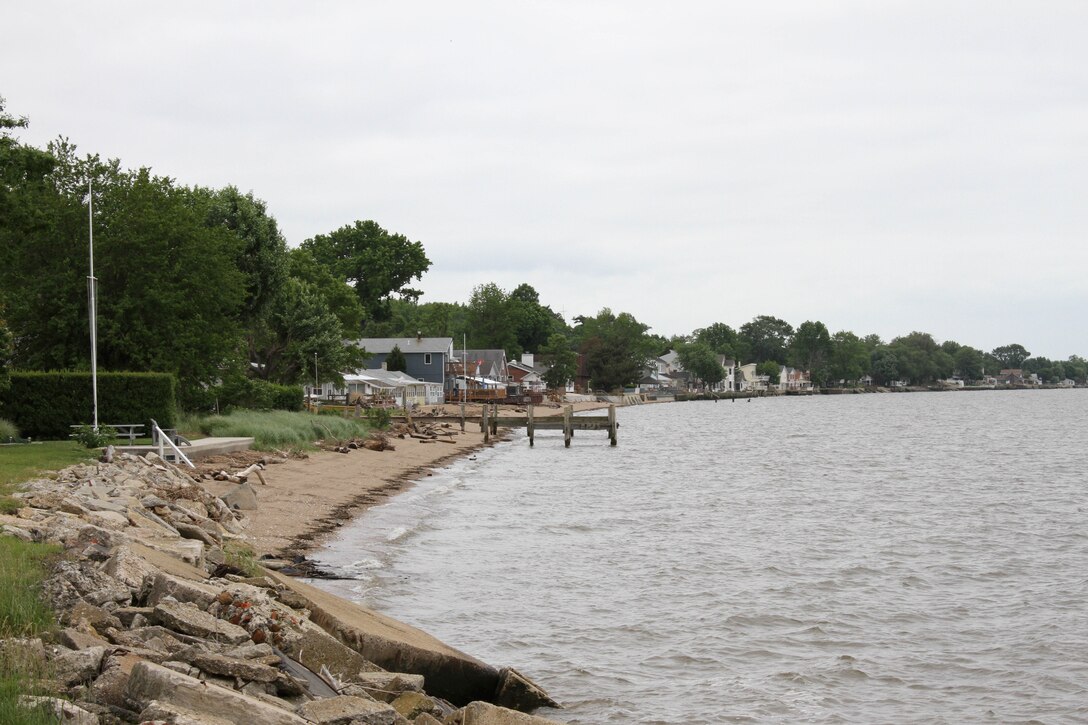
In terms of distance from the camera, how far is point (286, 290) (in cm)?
6216

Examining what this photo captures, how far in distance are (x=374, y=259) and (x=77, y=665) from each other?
364 ft

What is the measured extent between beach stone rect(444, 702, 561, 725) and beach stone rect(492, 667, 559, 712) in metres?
1.59

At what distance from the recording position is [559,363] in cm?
14625

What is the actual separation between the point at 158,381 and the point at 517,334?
13470 cm

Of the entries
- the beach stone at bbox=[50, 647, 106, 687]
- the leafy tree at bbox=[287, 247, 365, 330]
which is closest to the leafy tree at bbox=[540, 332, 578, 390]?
the leafy tree at bbox=[287, 247, 365, 330]

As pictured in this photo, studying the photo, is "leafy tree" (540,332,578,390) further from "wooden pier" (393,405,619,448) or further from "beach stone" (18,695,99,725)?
"beach stone" (18,695,99,725)

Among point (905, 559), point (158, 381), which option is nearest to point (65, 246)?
point (158, 381)

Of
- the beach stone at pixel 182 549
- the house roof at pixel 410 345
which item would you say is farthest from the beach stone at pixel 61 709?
the house roof at pixel 410 345

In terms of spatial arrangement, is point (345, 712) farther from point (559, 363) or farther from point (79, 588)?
point (559, 363)

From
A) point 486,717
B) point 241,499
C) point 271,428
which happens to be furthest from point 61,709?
point 271,428

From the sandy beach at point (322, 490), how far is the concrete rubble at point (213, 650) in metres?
6.92

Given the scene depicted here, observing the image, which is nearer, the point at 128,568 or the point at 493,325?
the point at 128,568

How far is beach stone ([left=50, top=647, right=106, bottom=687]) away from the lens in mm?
7625

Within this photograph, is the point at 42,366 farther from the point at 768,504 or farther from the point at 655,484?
the point at 768,504
